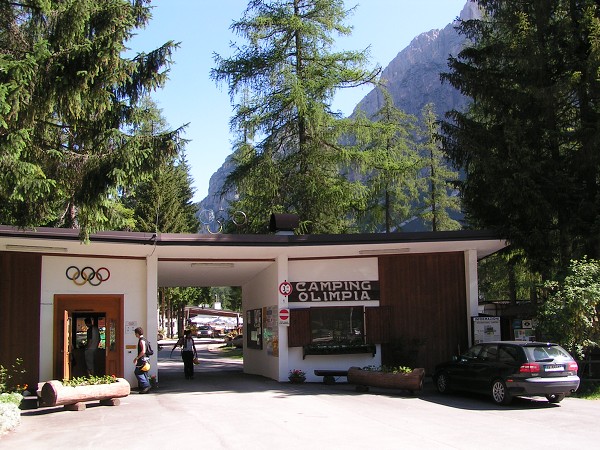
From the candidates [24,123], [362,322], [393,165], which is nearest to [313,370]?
[362,322]

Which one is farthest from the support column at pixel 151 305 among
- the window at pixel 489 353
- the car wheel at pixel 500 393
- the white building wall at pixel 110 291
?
the car wheel at pixel 500 393

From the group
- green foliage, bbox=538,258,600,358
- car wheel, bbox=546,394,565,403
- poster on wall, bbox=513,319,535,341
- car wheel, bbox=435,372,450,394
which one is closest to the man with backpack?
car wheel, bbox=435,372,450,394

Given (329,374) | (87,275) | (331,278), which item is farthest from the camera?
(331,278)

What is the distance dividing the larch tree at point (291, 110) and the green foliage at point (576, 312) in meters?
12.6

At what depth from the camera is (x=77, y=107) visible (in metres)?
10.9

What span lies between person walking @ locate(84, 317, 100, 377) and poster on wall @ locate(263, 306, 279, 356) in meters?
4.92

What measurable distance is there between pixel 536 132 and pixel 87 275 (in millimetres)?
13983

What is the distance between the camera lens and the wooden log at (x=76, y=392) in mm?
12094

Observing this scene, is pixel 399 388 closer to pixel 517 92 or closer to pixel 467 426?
pixel 467 426

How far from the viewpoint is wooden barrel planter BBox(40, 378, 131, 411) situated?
1210cm

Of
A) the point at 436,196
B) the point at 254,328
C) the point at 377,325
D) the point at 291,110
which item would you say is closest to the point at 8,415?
the point at 377,325

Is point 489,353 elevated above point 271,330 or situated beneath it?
situated beneath

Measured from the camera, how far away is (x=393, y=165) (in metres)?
27.2

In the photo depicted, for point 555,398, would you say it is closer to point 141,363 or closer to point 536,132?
point 536,132
